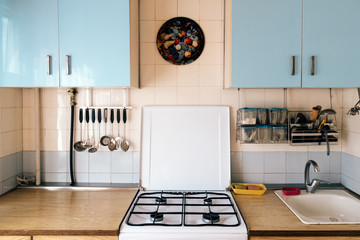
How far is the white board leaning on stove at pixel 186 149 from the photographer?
6.60 feet

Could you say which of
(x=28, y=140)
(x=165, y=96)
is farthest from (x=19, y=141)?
(x=165, y=96)

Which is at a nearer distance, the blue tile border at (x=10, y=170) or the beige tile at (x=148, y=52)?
the blue tile border at (x=10, y=170)

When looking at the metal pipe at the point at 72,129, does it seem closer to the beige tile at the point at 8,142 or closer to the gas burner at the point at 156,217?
the beige tile at the point at 8,142

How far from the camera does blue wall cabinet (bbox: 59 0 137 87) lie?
171 centimetres

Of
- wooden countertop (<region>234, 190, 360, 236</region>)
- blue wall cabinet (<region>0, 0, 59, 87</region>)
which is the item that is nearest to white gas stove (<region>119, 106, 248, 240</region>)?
wooden countertop (<region>234, 190, 360, 236</region>)

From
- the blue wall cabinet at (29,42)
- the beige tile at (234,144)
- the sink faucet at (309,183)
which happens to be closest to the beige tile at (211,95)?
the beige tile at (234,144)

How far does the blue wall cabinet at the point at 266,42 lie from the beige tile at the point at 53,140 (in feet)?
4.50

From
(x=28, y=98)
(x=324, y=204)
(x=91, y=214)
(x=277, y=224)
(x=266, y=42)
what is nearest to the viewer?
(x=277, y=224)

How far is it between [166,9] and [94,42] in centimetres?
64

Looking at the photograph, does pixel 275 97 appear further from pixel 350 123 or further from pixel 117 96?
pixel 117 96

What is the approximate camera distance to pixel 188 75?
82.0 inches

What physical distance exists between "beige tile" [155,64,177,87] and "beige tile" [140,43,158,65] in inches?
2.8

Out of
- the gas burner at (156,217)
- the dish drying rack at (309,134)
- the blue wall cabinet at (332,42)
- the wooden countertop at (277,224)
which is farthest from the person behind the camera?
the dish drying rack at (309,134)

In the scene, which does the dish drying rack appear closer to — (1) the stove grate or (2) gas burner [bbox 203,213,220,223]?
(1) the stove grate
